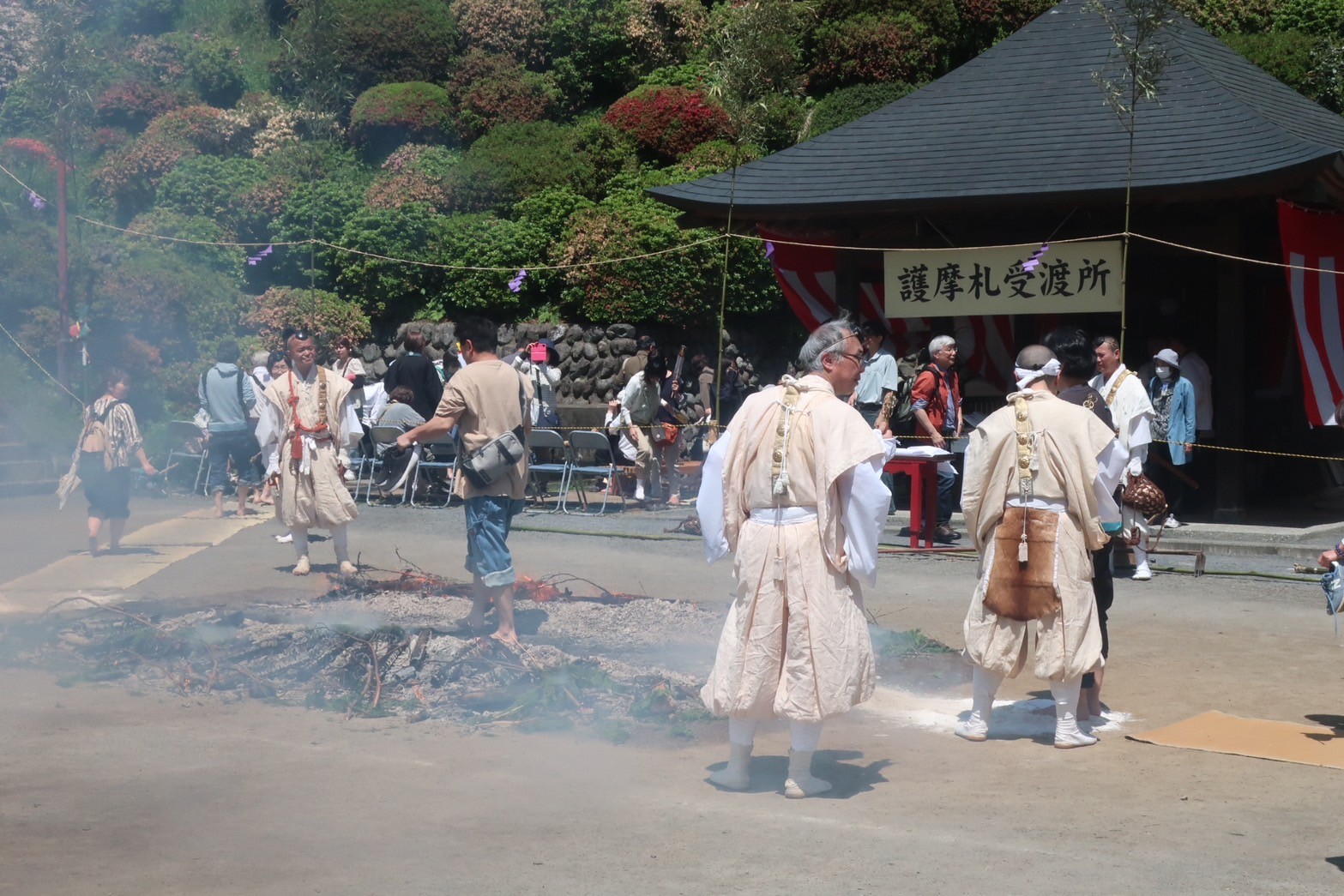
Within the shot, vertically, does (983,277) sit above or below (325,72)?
below

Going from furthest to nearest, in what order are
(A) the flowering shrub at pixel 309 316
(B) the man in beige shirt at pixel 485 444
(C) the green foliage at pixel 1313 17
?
(A) the flowering shrub at pixel 309 316 < (C) the green foliage at pixel 1313 17 < (B) the man in beige shirt at pixel 485 444

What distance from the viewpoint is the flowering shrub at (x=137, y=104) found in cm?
2619

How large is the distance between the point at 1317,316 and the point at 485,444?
26.7 ft

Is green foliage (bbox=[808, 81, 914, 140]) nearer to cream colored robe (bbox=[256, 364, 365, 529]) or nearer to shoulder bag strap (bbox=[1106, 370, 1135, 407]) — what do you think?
shoulder bag strap (bbox=[1106, 370, 1135, 407])

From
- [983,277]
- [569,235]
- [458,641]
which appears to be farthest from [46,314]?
[458,641]

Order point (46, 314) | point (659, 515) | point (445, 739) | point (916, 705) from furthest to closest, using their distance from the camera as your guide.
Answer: point (46, 314), point (659, 515), point (916, 705), point (445, 739)

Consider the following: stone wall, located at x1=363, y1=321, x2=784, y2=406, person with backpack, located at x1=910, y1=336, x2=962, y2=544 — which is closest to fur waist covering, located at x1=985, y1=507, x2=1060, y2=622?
person with backpack, located at x1=910, y1=336, x2=962, y2=544

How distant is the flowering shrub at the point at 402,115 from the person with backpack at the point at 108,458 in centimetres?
1416

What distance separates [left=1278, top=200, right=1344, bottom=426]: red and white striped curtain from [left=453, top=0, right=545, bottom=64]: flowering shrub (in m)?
16.5

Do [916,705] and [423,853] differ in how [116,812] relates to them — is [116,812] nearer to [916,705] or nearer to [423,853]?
[423,853]

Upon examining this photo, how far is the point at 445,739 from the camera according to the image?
228 inches

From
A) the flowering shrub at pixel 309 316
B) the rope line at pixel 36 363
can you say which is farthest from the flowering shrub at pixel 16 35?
the flowering shrub at pixel 309 316

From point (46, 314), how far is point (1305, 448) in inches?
618

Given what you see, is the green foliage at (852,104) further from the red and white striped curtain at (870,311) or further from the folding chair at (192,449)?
the folding chair at (192,449)
